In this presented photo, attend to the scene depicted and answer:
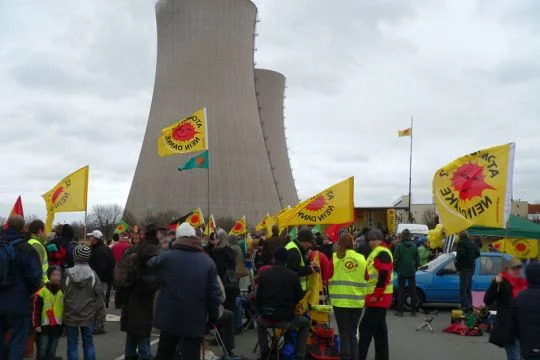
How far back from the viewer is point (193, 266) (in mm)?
4043

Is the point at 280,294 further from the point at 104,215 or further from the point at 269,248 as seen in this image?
the point at 104,215

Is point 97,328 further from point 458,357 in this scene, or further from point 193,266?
point 458,357

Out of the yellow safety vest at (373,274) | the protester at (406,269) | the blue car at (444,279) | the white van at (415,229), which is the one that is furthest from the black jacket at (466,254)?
the white van at (415,229)

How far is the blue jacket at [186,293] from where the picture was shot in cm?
398

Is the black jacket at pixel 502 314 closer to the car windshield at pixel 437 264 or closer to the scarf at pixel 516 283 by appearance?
the scarf at pixel 516 283

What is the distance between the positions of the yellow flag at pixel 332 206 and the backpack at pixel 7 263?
5470 mm

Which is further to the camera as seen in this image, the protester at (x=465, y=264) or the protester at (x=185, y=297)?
the protester at (x=465, y=264)

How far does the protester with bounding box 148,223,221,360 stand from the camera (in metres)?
3.98

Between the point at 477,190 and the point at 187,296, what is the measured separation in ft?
14.0

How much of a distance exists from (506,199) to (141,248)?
4.30m

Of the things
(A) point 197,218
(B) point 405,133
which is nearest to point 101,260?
(A) point 197,218

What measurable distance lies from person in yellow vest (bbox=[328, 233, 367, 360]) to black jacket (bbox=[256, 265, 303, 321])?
0.43 metres

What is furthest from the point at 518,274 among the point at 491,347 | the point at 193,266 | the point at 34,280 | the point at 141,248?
the point at 34,280

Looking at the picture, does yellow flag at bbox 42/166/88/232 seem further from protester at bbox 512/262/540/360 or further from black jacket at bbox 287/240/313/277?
protester at bbox 512/262/540/360
